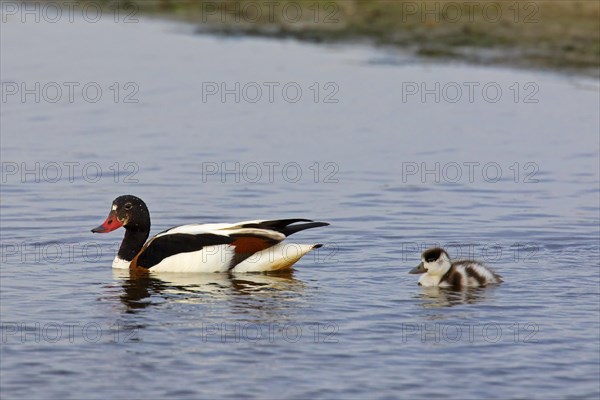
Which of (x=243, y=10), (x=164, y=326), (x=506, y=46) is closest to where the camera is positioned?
(x=164, y=326)

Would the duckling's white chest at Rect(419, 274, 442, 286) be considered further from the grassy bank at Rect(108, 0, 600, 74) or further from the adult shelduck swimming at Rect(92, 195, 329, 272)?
the grassy bank at Rect(108, 0, 600, 74)

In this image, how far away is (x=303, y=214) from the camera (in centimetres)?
1445

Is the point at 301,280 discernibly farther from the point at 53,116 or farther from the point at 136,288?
the point at 53,116

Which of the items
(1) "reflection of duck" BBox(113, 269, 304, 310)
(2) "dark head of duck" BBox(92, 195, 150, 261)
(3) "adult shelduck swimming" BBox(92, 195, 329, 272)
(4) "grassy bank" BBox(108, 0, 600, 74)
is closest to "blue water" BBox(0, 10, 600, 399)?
(1) "reflection of duck" BBox(113, 269, 304, 310)

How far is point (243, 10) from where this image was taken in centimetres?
2919

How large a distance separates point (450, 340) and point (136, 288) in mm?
3150

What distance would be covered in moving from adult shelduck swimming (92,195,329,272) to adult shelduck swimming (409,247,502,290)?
3.59 feet

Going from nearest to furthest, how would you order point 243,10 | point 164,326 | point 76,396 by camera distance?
1. point 76,396
2. point 164,326
3. point 243,10

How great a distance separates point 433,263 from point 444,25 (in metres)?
15.0

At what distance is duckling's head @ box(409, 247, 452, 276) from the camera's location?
1167 centimetres

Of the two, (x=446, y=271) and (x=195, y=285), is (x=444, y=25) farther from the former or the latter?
(x=195, y=285)

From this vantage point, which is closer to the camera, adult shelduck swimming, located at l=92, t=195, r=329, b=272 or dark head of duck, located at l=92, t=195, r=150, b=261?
adult shelduck swimming, located at l=92, t=195, r=329, b=272

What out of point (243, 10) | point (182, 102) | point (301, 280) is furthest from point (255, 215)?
point (243, 10)

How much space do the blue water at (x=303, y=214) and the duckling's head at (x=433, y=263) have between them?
0.18m
